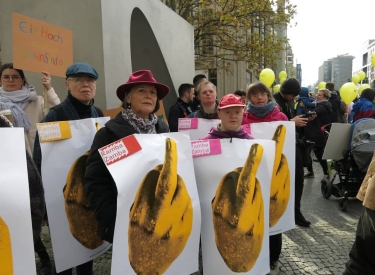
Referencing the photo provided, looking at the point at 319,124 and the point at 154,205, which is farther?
the point at 319,124

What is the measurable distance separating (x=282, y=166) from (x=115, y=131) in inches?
58.7

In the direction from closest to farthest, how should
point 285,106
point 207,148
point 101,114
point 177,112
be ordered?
1. point 207,148
2. point 101,114
3. point 285,106
4. point 177,112

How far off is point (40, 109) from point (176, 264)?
2.13m

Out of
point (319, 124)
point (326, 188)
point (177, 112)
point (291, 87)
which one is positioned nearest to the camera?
point (291, 87)

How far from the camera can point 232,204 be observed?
80.0 inches

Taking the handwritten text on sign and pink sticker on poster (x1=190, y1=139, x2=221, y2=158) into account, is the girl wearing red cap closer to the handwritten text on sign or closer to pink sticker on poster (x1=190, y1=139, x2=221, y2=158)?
pink sticker on poster (x1=190, y1=139, x2=221, y2=158)

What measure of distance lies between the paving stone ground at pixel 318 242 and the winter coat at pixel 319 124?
1.34m

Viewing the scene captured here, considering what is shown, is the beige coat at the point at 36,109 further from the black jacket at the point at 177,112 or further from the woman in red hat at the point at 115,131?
the black jacket at the point at 177,112

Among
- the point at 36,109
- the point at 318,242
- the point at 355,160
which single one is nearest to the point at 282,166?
the point at 318,242

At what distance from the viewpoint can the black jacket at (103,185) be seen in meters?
1.91

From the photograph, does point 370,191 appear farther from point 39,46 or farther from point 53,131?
point 39,46

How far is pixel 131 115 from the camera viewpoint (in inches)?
83.2

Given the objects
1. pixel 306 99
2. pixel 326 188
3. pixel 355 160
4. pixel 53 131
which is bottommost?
pixel 326 188

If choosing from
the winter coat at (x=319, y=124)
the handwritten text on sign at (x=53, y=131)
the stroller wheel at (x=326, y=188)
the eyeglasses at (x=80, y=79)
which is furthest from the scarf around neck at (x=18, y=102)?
the winter coat at (x=319, y=124)
